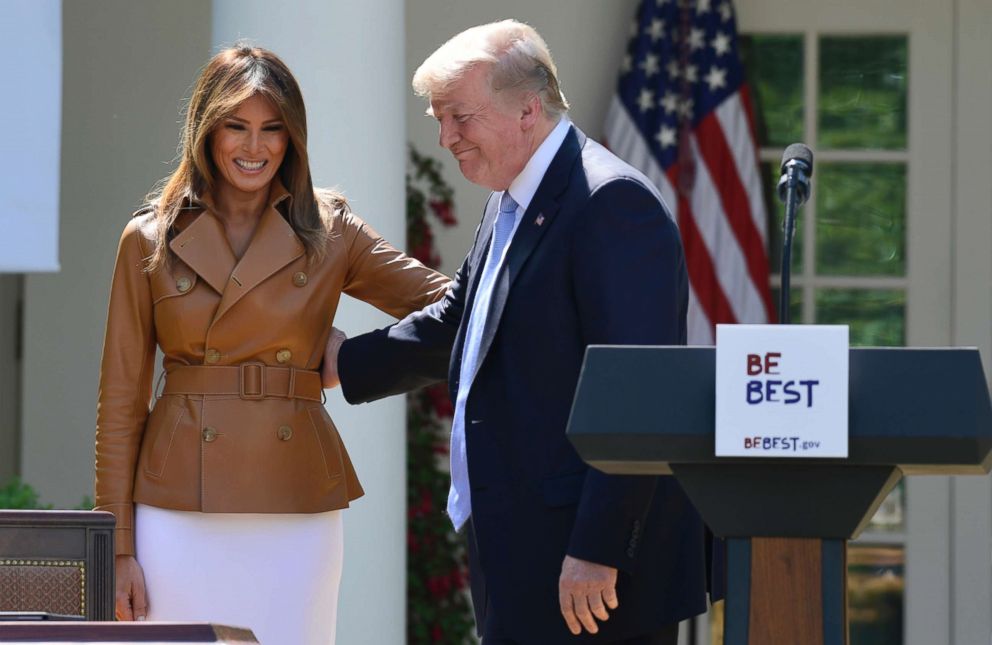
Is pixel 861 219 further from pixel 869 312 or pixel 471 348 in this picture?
pixel 471 348

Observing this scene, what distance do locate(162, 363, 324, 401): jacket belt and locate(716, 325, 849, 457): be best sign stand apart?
5.47 feet

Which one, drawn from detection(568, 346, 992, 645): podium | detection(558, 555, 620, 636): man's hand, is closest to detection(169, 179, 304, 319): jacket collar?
detection(558, 555, 620, 636): man's hand

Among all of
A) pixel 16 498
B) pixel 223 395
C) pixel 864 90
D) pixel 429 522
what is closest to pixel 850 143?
pixel 864 90

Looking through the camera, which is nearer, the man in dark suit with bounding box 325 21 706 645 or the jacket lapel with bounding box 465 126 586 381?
the man in dark suit with bounding box 325 21 706 645

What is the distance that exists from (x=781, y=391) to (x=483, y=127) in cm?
131

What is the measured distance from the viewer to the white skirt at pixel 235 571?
3260 millimetres

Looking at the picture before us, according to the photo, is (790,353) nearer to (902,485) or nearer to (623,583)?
(623,583)

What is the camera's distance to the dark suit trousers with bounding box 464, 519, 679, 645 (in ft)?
9.59

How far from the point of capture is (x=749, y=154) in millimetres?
6773

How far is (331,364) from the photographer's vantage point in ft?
11.3

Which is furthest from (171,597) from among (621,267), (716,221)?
(716,221)

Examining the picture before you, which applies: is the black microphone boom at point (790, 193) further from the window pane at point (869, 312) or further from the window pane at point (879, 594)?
the window pane at point (879, 594)

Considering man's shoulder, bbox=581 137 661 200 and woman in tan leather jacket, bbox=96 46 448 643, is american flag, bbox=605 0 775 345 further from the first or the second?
man's shoulder, bbox=581 137 661 200

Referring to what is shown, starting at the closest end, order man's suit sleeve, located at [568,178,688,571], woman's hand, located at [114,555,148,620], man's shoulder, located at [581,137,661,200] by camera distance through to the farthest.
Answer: man's suit sleeve, located at [568,178,688,571]
man's shoulder, located at [581,137,661,200]
woman's hand, located at [114,555,148,620]
